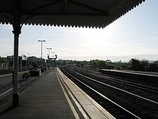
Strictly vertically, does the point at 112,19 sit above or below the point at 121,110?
above

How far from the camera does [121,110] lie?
11.9 metres

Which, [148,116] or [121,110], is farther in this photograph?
[121,110]

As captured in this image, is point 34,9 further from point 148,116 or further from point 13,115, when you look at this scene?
point 148,116

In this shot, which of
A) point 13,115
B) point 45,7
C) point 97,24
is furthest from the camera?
point 97,24

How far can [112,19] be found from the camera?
479 inches

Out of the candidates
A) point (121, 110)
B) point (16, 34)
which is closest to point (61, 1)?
point (16, 34)

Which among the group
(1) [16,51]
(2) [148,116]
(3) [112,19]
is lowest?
(2) [148,116]

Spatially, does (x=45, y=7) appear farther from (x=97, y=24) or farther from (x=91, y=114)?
(x=91, y=114)

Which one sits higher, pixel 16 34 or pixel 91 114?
pixel 16 34

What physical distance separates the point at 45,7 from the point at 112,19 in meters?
2.87

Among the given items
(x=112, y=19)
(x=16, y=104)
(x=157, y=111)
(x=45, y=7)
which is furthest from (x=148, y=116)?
(x=45, y=7)

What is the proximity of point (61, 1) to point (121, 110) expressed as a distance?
5.04 meters

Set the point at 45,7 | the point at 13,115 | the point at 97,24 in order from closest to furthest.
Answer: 1. the point at 13,115
2. the point at 45,7
3. the point at 97,24

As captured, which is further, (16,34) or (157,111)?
(157,111)
